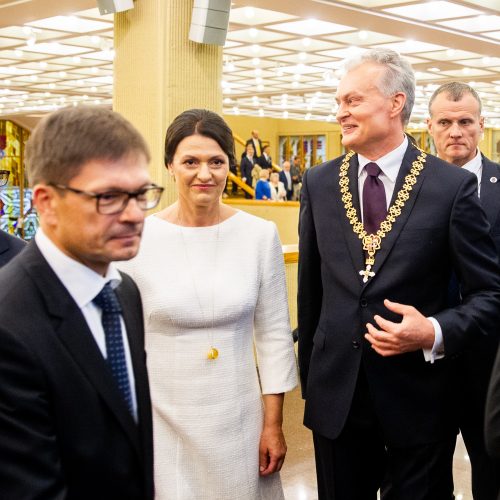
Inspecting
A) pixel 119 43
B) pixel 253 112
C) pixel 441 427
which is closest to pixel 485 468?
pixel 441 427

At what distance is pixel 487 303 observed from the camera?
2.55 meters

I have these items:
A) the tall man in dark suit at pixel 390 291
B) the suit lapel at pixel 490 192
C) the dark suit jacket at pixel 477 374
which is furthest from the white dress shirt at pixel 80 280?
the suit lapel at pixel 490 192

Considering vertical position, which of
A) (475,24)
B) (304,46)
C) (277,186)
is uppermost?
(475,24)

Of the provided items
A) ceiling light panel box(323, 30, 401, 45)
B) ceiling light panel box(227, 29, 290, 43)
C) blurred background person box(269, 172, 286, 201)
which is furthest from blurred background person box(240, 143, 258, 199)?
ceiling light panel box(323, 30, 401, 45)

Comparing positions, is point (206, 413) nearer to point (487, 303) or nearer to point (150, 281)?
point (150, 281)

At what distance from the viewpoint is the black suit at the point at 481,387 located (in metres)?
2.94

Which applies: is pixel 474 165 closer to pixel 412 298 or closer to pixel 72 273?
pixel 412 298

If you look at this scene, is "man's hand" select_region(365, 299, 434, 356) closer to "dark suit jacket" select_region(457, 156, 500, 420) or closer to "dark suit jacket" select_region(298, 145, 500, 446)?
"dark suit jacket" select_region(298, 145, 500, 446)

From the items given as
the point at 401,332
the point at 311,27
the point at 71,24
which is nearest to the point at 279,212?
the point at 311,27

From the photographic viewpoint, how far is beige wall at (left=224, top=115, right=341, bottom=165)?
3503 centimetres

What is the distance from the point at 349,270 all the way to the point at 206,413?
2.13 feet

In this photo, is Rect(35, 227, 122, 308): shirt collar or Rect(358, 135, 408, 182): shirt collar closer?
Rect(35, 227, 122, 308): shirt collar

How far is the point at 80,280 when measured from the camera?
1.48 metres

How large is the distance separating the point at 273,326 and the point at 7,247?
965mm
